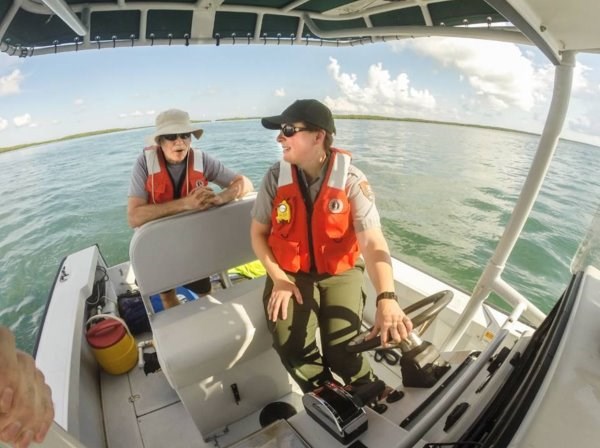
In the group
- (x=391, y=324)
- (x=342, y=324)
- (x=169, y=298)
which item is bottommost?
(x=169, y=298)

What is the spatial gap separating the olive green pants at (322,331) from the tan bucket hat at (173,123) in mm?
984

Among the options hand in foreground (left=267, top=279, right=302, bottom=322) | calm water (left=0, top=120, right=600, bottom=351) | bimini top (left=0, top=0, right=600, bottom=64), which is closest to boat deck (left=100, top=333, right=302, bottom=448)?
hand in foreground (left=267, top=279, right=302, bottom=322)

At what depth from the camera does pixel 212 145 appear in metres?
15.3

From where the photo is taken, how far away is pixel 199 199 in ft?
5.53

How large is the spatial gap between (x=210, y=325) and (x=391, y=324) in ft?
2.62

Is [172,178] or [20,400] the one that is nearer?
[20,400]

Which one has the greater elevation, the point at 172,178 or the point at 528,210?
the point at 528,210

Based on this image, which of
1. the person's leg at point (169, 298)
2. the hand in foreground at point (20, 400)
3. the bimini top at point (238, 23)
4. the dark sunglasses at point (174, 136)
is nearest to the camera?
the hand in foreground at point (20, 400)

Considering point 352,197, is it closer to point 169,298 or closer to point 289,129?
point 289,129

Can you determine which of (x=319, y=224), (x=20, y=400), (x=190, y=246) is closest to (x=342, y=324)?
(x=319, y=224)

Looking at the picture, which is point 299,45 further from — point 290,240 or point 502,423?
point 502,423

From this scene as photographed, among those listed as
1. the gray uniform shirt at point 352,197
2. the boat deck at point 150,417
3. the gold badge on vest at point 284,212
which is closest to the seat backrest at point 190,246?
the gray uniform shirt at point 352,197

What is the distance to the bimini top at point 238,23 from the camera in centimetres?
154

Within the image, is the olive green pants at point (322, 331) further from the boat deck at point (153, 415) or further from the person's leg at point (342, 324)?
the boat deck at point (153, 415)
